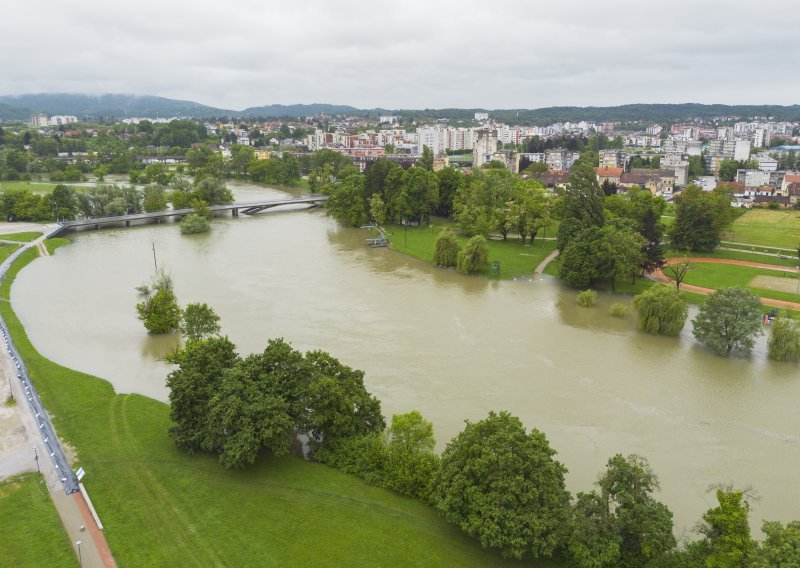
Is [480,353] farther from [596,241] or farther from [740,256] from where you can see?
[740,256]

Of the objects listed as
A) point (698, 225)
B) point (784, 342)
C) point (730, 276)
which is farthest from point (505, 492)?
point (698, 225)

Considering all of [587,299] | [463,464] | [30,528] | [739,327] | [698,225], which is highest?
[698,225]

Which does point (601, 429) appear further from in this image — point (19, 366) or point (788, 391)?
point (19, 366)

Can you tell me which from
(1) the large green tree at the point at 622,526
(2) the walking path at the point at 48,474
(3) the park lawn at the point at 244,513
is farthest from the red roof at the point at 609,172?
(2) the walking path at the point at 48,474

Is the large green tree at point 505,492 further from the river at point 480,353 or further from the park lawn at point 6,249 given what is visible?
the park lawn at point 6,249

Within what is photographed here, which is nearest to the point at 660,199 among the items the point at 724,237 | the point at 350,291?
the point at 724,237

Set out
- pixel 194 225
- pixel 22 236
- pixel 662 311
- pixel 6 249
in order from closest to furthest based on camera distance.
→ pixel 662 311 < pixel 6 249 < pixel 22 236 < pixel 194 225
